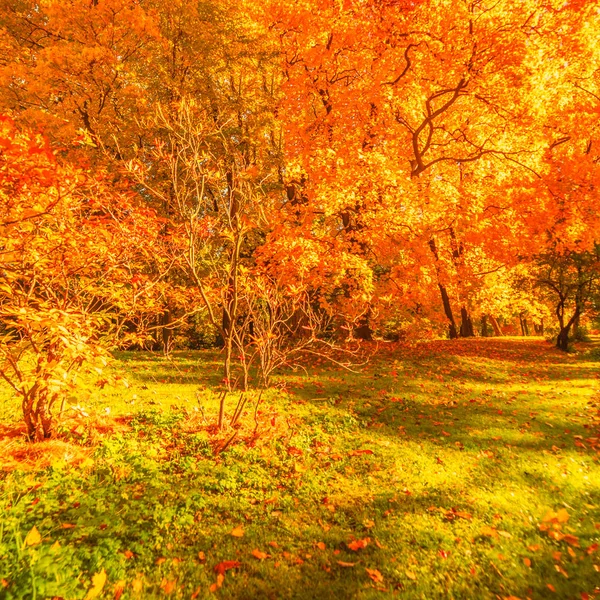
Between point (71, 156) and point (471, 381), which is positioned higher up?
point (71, 156)

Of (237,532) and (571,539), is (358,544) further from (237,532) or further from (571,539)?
→ (571,539)

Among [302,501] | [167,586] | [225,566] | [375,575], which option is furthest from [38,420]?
[375,575]

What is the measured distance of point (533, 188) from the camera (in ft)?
50.1

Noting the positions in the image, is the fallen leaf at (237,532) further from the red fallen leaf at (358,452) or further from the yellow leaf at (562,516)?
the yellow leaf at (562,516)

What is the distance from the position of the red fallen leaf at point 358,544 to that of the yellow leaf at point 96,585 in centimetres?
241

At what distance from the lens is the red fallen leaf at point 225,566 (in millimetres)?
3784

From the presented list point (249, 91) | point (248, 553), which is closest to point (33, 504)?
point (248, 553)

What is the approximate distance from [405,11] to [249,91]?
9058 millimetres

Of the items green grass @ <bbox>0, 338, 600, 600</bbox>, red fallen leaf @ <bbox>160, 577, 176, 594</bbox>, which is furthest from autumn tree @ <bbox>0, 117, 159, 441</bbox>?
red fallen leaf @ <bbox>160, 577, 176, 594</bbox>

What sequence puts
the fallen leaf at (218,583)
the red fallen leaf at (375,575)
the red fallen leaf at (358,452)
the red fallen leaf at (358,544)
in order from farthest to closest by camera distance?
the red fallen leaf at (358,452) → the red fallen leaf at (358,544) → the red fallen leaf at (375,575) → the fallen leaf at (218,583)

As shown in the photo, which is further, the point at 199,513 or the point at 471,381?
the point at 471,381

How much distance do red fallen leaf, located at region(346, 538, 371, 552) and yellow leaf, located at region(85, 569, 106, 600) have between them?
7.89 feet

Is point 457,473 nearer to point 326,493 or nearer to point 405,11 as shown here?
point 326,493

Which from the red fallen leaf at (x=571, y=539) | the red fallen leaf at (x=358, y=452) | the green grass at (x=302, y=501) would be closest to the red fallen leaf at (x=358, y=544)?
the green grass at (x=302, y=501)
